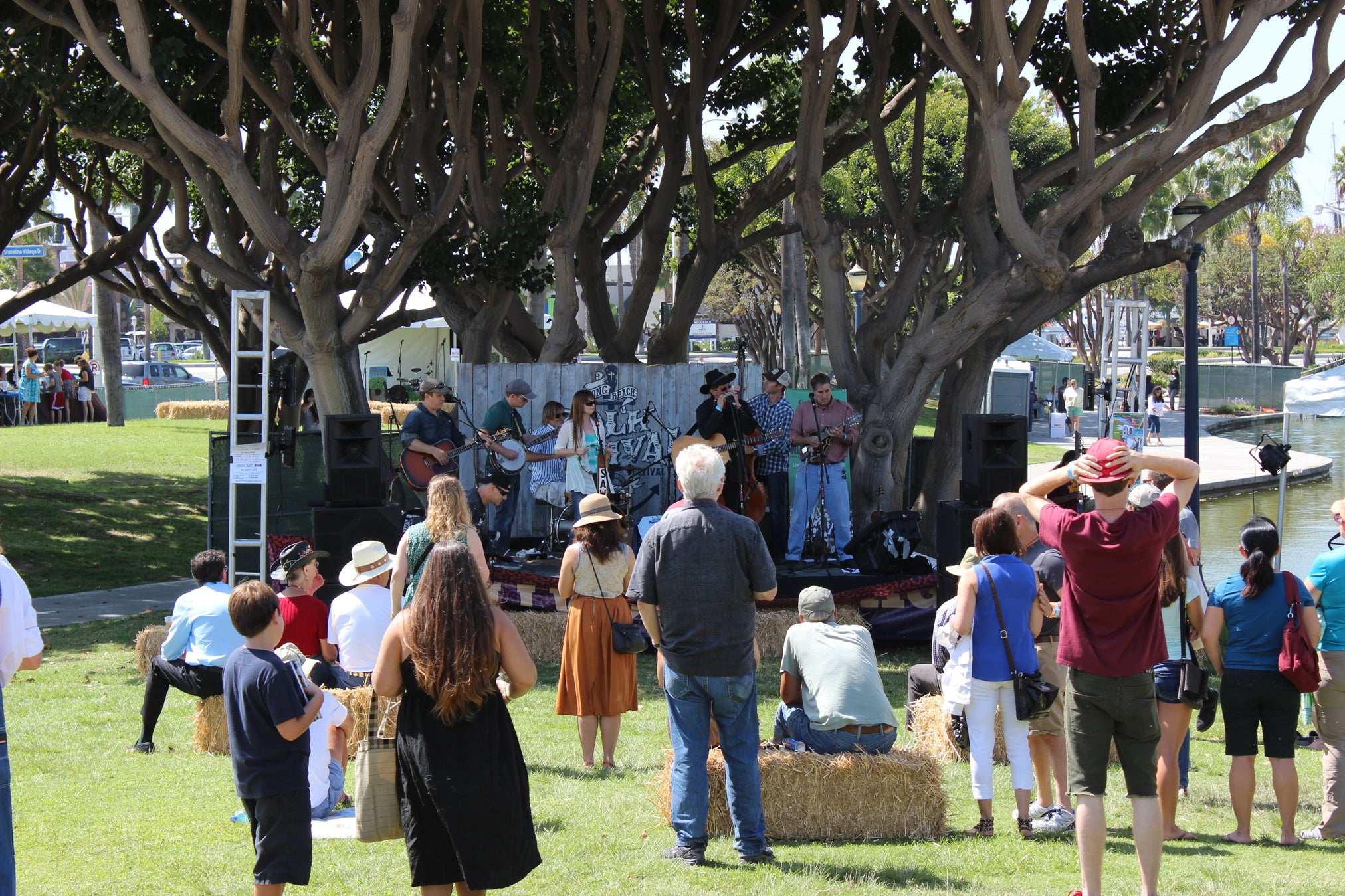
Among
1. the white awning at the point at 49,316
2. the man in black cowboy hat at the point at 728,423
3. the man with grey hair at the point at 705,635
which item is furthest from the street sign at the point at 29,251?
the man with grey hair at the point at 705,635

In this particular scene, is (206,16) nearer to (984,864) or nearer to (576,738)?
(576,738)

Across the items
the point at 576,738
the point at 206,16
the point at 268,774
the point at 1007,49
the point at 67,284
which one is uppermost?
the point at 206,16

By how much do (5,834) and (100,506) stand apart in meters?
16.1

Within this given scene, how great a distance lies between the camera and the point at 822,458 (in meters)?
12.5

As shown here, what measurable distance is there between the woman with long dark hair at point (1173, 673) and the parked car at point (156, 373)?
42472 millimetres

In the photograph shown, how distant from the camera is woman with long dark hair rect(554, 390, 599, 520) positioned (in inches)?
472

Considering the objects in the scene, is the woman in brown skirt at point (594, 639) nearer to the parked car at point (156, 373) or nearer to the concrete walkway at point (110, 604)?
the concrete walkway at point (110, 604)

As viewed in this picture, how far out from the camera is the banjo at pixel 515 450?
1249 centimetres

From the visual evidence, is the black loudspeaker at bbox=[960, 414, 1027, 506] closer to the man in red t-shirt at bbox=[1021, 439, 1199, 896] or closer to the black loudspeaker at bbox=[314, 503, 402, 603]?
the black loudspeaker at bbox=[314, 503, 402, 603]

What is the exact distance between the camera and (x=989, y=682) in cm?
598

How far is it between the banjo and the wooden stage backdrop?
913 millimetres

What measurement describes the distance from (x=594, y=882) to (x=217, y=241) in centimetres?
1153

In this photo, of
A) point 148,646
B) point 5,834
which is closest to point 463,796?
point 5,834

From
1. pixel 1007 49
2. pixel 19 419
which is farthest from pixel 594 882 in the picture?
pixel 19 419
